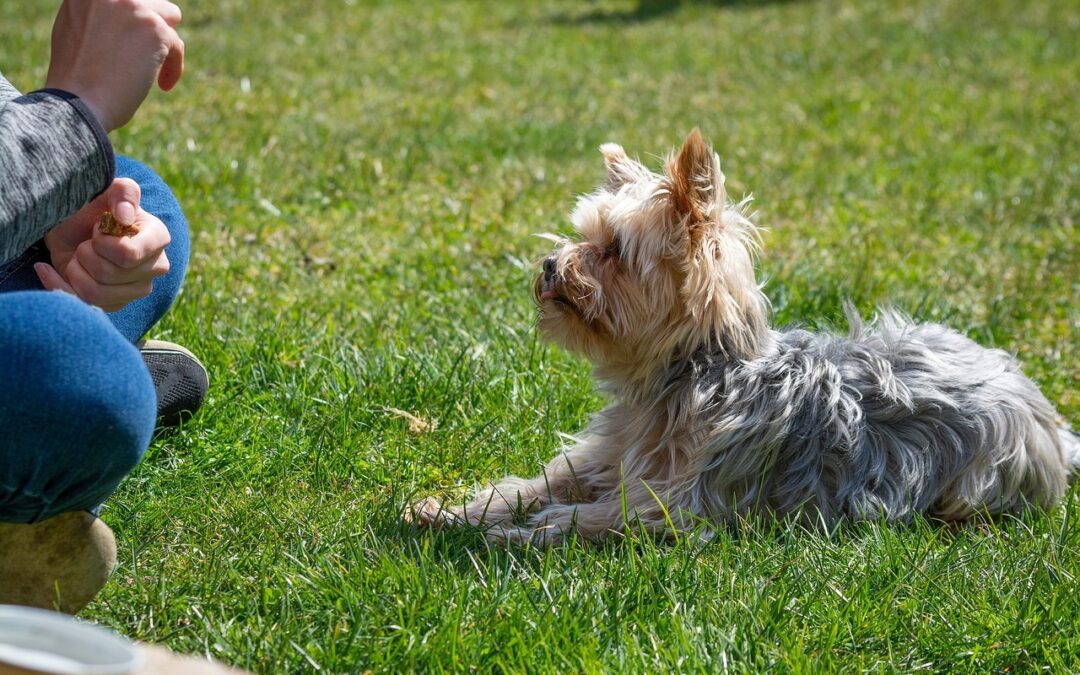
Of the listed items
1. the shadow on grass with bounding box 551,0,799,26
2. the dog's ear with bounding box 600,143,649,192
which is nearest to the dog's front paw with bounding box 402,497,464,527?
the dog's ear with bounding box 600,143,649,192

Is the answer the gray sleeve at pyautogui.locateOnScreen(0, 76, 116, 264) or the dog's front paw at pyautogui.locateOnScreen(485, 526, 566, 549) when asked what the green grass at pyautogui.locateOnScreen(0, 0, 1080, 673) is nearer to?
the dog's front paw at pyautogui.locateOnScreen(485, 526, 566, 549)

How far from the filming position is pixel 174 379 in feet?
11.8

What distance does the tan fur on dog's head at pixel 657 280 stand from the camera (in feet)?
11.2

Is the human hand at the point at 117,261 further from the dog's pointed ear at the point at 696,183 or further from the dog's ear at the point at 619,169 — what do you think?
the dog's ear at the point at 619,169

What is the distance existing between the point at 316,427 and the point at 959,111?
7.04 metres

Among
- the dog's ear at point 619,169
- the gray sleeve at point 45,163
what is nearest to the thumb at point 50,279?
the gray sleeve at point 45,163

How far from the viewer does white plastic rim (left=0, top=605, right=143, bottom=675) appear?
145cm

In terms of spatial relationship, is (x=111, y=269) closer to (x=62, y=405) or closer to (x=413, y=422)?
(x=62, y=405)

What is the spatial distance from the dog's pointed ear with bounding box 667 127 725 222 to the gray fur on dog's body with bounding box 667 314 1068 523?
469mm

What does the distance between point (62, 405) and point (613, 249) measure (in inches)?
71.9

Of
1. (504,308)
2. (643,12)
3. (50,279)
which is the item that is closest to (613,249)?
(504,308)

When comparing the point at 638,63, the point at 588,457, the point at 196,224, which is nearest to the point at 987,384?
the point at 588,457

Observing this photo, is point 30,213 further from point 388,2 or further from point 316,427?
point 388,2

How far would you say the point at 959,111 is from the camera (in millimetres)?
9164
